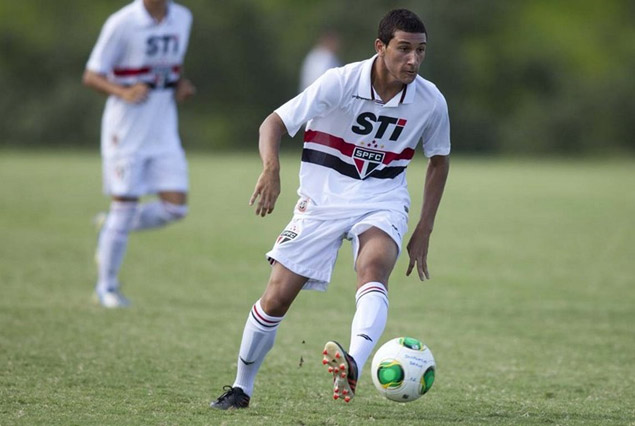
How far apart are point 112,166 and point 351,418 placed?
195 inches

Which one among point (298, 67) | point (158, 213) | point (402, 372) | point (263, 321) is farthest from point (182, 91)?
point (298, 67)

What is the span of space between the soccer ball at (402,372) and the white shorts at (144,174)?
4.74 metres

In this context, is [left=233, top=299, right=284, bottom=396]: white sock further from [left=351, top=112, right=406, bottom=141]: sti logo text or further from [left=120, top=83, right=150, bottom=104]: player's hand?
[left=120, top=83, right=150, bottom=104]: player's hand

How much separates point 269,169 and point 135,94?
447cm

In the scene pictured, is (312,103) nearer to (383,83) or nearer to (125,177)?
(383,83)

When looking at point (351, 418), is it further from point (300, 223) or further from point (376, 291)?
point (300, 223)

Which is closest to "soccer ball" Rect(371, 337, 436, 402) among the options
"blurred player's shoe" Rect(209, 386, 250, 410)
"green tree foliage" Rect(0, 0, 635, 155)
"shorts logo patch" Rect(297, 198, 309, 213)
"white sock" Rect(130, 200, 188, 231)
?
"blurred player's shoe" Rect(209, 386, 250, 410)

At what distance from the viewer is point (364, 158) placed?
5766mm

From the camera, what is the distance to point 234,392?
5.60 metres

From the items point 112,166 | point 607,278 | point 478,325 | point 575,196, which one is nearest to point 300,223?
point 478,325

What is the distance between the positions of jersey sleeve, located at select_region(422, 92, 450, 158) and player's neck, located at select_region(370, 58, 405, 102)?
0.23 metres

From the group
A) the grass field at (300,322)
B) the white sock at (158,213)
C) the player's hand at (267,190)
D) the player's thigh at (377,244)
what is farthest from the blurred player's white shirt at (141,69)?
the player's hand at (267,190)

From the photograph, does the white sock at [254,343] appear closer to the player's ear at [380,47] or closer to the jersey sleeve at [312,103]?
the jersey sleeve at [312,103]

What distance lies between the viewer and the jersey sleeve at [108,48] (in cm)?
945
